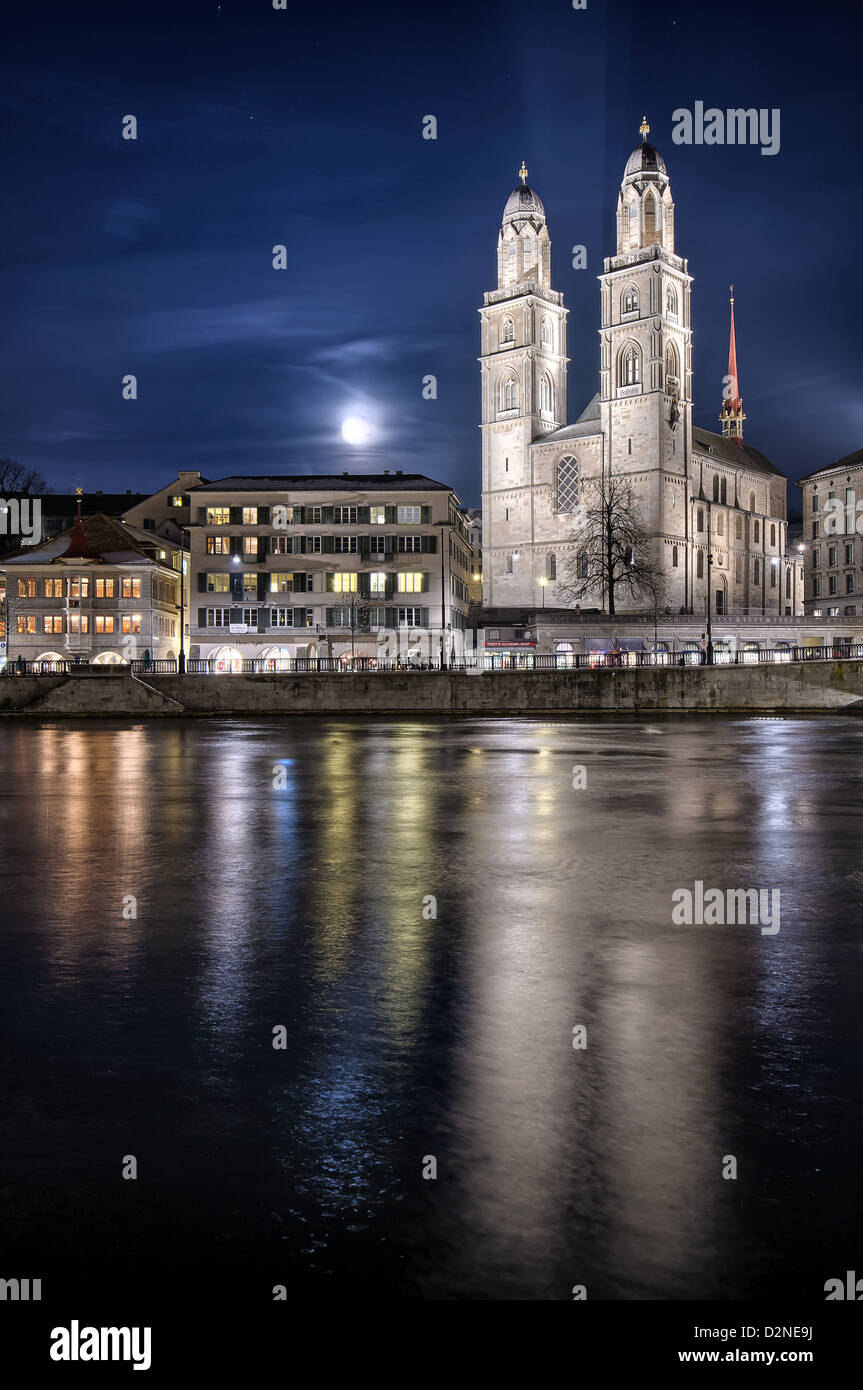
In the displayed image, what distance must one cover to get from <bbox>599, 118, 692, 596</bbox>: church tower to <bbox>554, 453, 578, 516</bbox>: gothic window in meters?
3.51

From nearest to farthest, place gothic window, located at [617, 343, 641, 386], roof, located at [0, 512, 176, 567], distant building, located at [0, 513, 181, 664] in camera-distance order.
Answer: distant building, located at [0, 513, 181, 664]
roof, located at [0, 512, 176, 567]
gothic window, located at [617, 343, 641, 386]

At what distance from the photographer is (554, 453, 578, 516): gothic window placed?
99.4m

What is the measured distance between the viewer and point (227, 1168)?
3.79 m

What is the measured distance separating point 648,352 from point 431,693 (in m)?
54.0

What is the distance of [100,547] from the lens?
260 ft

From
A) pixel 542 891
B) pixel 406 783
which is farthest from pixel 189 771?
pixel 542 891

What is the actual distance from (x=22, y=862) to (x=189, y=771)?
11.4 meters

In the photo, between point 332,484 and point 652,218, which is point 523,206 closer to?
point 652,218

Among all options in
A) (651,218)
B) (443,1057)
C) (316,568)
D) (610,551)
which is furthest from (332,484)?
(443,1057)

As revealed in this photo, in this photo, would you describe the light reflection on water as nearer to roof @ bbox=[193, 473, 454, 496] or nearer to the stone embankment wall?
the stone embankment wall

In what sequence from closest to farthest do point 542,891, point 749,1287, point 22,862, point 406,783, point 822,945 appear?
point 749,1287 < point 822,945 < point 542,891 < point 22,862 < point 406,783

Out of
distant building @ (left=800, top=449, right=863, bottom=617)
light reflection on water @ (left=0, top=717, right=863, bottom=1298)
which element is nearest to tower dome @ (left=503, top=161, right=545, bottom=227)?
distant building @ (left=800, top=449, right=863, bottom=617)
